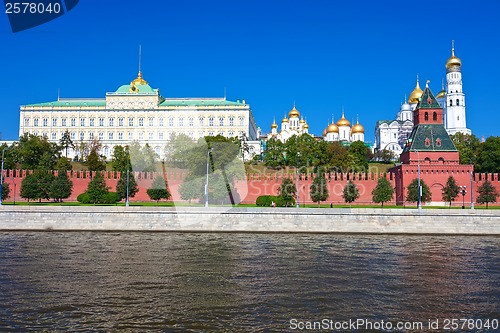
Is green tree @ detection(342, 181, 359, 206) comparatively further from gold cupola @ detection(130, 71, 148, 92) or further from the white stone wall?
gold cupola @ detection(130, 71, 148, 92)

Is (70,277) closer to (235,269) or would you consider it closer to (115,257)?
(115,257)

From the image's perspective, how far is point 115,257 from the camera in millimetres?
21875

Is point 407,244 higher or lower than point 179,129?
lower

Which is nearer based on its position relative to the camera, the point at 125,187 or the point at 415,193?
the point at 415,193

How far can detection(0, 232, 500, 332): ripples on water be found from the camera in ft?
42.4

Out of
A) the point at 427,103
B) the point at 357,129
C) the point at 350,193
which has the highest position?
the point at 357,129

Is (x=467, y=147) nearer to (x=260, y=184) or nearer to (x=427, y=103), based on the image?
(x=427, y=103)

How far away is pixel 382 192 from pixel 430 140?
873cm

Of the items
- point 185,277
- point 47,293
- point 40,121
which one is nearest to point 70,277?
point 47,293

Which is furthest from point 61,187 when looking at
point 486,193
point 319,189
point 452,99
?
point 452,99

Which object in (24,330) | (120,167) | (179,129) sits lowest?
(24,330)

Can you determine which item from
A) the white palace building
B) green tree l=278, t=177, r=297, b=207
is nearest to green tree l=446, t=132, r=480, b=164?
green tree l=278, t=177, r=297, b=207

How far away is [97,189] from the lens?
45.5 metres

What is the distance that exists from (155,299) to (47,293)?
3.51 m
